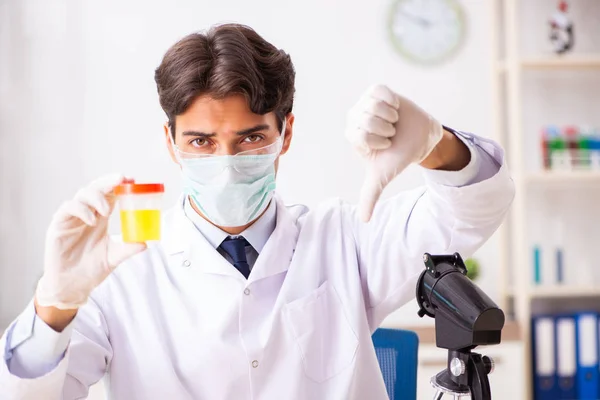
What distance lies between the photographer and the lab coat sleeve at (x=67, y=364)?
1.11m

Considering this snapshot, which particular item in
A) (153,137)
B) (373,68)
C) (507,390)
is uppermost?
(373,68)

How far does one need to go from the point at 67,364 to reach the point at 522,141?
2.26 m

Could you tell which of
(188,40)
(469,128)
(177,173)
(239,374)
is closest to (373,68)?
(469,128)

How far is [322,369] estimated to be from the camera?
142cm

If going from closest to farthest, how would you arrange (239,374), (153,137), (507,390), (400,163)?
(400,163) < (239,374) < (507,390) < (153,137)

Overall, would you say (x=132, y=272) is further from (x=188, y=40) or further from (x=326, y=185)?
(x=326, y=185)

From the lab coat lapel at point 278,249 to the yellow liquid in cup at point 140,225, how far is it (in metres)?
0.38

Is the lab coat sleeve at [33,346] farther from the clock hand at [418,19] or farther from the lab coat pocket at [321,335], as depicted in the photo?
the clock hand at [418,19]

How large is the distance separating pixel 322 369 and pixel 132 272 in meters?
0.44

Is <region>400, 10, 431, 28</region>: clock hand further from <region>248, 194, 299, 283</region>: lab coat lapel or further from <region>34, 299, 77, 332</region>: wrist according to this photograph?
→ <region>34, 299, 77, 332</region>: wrist

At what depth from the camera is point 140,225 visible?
107 cm

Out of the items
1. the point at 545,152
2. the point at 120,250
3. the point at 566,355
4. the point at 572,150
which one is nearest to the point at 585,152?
the point at 572,150

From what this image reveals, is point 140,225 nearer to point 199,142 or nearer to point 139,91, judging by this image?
point 199,142

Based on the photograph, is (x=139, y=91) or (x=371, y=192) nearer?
(x=371, y=192)
